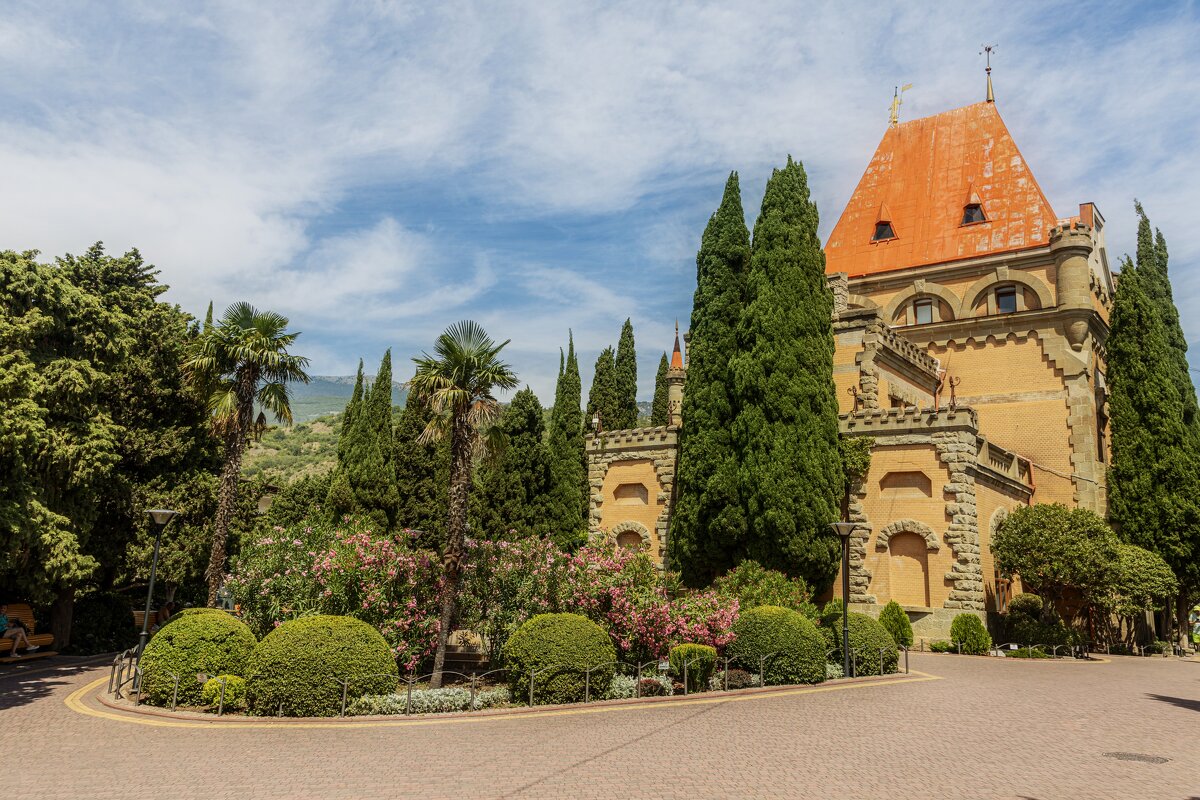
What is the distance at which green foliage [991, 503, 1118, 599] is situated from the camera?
26000 mm

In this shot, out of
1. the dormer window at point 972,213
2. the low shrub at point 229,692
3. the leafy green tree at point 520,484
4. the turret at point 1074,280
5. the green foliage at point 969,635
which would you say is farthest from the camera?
the dormer window at point 972,213

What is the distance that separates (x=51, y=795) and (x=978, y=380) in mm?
37320

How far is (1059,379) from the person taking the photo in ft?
114

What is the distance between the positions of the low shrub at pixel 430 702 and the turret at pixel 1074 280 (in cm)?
3106

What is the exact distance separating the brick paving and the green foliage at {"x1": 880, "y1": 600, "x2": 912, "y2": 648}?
8.67 meters

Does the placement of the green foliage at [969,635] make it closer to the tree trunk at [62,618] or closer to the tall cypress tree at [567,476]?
the tall cypress tree at [567,476]

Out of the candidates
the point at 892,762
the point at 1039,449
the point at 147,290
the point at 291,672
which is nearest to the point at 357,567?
the point at 291,672

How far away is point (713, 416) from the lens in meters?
27.2

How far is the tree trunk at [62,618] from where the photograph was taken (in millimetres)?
22141

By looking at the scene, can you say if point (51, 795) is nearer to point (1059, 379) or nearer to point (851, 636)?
point (851, 636)

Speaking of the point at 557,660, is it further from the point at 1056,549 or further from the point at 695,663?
the point at 1056,549

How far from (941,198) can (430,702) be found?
3706cm

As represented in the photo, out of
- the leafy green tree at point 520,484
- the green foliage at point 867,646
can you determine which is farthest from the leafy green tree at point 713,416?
the leafy green tree at point 520,484

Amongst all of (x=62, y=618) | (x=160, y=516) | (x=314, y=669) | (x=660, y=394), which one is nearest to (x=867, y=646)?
(x=314, y=669)
